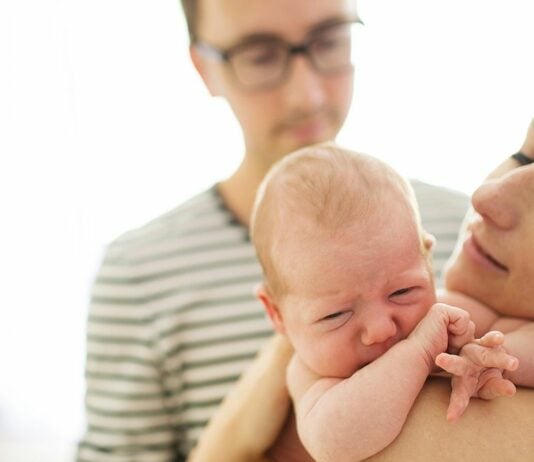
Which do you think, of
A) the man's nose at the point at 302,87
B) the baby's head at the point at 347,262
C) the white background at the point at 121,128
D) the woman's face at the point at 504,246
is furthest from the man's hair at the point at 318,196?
the white background at the point at 121,128

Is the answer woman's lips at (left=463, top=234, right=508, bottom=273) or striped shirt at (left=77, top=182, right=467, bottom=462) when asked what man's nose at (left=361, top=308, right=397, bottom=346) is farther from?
striped shirt at (left=77, top=182, right=467, bottom=462)

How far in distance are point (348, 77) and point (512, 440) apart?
1194 millimetres

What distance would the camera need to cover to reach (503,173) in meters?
1.05

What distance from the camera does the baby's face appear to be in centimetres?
100

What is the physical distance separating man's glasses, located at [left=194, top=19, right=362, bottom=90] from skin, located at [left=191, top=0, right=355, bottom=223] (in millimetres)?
16

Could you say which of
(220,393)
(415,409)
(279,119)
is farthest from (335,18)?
(415,409)

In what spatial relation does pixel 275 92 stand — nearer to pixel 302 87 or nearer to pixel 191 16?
pixel 302 87

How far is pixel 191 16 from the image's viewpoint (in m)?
1.94

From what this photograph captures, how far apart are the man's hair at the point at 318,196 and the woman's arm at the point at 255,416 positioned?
258 millimetres

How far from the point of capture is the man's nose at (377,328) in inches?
38.9

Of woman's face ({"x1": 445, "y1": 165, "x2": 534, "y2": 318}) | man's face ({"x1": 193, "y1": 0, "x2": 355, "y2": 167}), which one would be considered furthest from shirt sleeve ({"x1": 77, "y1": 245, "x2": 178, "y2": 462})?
woman's face ({"x1": 445, "y1": 165, "x2": 534, "y2": 318})

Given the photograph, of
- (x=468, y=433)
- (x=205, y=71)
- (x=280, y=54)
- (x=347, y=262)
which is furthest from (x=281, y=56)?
(x=468, y=433)

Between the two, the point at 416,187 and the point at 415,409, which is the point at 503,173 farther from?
the point at 416,187

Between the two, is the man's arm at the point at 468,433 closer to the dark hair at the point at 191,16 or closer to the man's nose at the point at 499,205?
the man's nose at the point at 499,205
